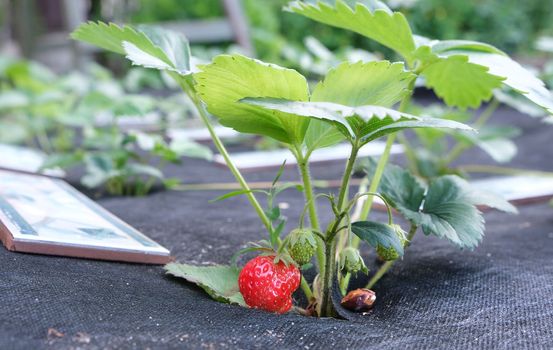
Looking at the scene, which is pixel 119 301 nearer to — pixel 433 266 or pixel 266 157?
pixel 433 266

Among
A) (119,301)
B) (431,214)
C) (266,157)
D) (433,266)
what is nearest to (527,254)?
(433,266)

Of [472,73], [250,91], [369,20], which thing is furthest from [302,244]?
[472,73]

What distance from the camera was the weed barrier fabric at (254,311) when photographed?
754 millimetres

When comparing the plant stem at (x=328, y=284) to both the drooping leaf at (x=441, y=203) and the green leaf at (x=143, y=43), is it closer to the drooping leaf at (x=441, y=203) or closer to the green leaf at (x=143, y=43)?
the drooping leaf at (x=441, y=203)

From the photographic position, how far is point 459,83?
3.74 ft

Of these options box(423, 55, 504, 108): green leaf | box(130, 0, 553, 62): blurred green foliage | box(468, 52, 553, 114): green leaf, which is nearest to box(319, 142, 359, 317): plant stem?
box(468, 52, 553, 114): green leaf

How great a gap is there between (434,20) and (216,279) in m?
4.11

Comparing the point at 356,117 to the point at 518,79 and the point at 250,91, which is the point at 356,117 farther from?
the point at 518,79

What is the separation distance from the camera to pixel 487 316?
885mm

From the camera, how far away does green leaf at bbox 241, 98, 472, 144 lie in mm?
683

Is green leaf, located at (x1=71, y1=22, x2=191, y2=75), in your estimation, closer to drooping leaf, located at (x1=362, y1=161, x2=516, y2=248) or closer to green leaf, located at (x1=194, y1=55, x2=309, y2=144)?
green leaf, located at (x1=194, y1=55, x2=309, y2=144)

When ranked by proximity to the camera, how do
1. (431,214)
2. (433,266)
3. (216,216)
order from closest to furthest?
1. (431,214)
2. (433,266)
3. (216,216)

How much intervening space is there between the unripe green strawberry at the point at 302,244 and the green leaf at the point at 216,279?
126 millimetres

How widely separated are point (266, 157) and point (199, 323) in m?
1.35
